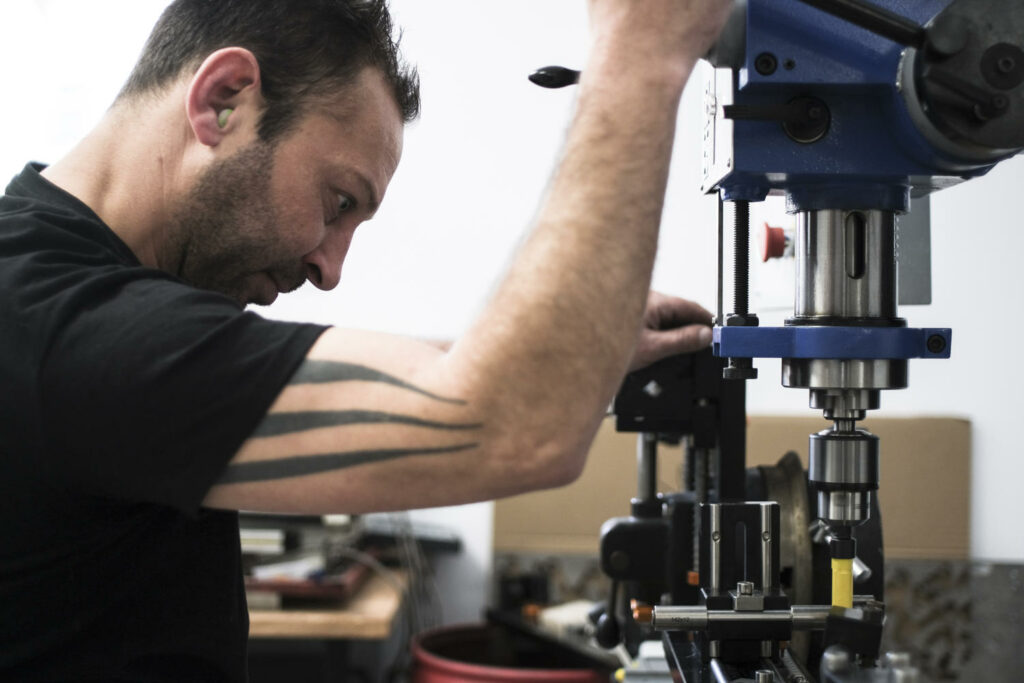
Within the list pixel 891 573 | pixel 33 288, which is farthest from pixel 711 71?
pixel 891 573

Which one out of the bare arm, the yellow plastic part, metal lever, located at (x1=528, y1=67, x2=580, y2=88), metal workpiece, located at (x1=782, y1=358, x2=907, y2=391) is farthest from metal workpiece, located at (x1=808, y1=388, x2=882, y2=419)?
metal lever, located at (x1=528, y1=67, x2=580, y2=88)

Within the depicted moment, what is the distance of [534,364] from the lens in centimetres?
59

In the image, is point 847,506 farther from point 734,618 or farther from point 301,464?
point 301,464

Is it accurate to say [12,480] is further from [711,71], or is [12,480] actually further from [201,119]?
[711,71]

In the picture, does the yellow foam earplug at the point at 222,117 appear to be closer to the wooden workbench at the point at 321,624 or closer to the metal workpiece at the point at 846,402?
the metal workpiece at the point at 846,402

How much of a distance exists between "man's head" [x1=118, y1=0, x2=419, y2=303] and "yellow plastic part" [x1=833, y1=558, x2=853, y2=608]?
57 centimetres

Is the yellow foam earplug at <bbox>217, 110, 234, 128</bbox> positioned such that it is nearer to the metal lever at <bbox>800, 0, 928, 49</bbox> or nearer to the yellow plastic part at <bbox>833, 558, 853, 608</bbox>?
the metal lever at <bbox>800, 0, 928, 49</bbox>

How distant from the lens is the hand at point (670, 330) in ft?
3.38

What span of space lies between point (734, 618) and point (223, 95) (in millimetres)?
662

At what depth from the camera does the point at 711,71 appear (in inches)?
31.7

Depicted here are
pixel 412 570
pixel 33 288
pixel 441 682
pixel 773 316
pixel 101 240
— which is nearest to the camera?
pixel 33 288

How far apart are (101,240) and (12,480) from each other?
0.21 metres

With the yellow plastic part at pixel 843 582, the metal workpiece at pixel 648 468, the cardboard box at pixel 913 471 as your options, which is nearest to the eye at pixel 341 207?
the metal workpiece at pixel 648 468

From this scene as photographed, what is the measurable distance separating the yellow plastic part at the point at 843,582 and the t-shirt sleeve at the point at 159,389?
481mm
